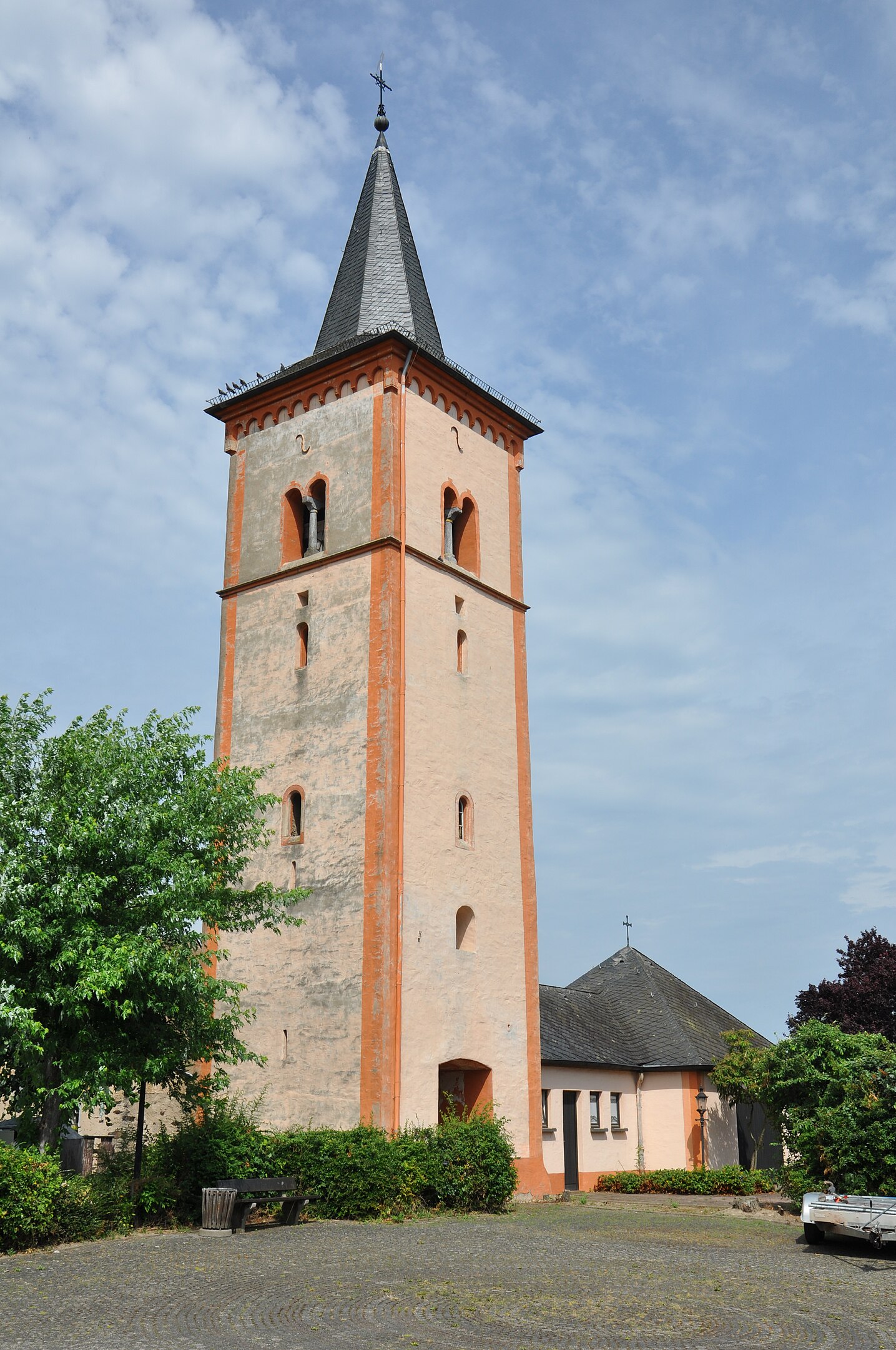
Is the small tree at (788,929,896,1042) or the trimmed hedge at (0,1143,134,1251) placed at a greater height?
the small tree at (788,929,896,1042)

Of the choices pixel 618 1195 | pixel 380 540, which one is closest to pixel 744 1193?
pixel 618 1195

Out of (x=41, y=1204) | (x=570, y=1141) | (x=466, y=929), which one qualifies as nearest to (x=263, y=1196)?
(x=41, y=1204)

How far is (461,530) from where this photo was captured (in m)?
27.8

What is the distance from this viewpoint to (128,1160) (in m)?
19.2

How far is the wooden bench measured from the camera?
17.3 metres

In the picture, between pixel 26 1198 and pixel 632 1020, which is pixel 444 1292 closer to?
pixel 26 1198

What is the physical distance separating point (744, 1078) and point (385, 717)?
43.1 feet

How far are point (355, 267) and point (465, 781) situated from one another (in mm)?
13364

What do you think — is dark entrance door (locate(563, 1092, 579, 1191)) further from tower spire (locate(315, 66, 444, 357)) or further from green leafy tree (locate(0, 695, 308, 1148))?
tower spire (locate(315, 66, 444, 357))

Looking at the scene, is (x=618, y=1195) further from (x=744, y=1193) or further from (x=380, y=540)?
(x=380, y=540)

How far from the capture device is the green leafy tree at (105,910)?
52.7 ft

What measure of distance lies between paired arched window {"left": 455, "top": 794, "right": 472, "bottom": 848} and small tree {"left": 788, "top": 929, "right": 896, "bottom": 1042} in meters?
14.0

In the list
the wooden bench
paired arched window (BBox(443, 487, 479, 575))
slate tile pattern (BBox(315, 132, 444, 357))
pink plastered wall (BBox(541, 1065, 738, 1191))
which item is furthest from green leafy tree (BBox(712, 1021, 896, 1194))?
slate tile pattern (BBox(315, 132, 444, 357))

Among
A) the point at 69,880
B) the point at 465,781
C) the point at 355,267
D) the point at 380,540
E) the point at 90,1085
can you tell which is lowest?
the point at 90,1085
